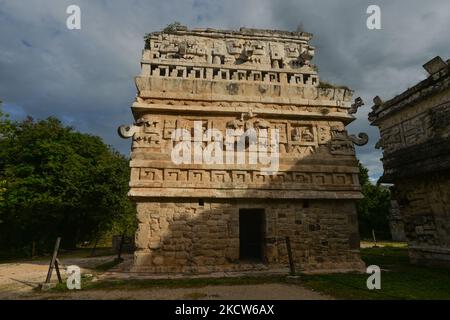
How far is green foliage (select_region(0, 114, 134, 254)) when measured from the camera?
56.2 feet

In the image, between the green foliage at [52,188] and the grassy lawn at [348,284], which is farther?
the green foliage at [52,188]

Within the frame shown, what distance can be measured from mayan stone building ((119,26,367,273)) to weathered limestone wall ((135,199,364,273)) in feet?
0.10

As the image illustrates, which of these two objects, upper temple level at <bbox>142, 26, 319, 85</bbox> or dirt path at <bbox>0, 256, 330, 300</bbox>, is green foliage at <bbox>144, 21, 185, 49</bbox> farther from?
dirt path at <bbox>0, 256, 330, 300</bbox>

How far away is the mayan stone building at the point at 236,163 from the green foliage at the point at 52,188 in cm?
1221

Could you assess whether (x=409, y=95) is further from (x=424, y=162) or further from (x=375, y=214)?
(x=375, y=214)

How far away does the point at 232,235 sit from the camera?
848cm

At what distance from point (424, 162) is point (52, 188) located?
20.2 m

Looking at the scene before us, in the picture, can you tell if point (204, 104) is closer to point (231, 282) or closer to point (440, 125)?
point (231, 282)

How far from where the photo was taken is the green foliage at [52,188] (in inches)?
675

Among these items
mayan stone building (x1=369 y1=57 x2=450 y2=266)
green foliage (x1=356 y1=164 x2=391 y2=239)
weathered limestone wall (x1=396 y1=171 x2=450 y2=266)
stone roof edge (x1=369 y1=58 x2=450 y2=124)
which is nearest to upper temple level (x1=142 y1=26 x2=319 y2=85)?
stone roof edge (x1=369 y1=58 x2=450 y2=124)

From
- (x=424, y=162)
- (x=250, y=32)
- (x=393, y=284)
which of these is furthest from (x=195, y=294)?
(x=250, y=32)

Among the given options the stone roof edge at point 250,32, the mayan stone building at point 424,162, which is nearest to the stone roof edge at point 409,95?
the mayan stone building at point 424,162

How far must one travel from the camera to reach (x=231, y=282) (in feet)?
22.1

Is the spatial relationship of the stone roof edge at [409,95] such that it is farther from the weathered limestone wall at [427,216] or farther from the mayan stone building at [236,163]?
the weathered limestone wall at [427,216]
